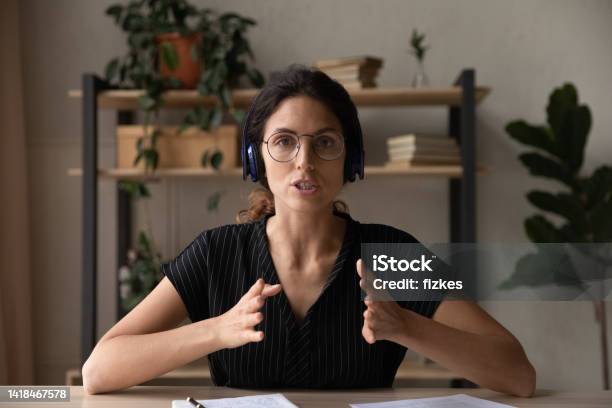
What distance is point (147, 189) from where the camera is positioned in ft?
9.45

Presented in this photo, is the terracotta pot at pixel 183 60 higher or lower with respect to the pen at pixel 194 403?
higher

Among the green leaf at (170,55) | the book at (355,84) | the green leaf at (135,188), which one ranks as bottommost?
the green leaf at (135,188)

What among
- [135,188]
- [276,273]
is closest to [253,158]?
[276,273]

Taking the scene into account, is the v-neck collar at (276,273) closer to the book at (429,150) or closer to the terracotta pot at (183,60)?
the book at (429,150)

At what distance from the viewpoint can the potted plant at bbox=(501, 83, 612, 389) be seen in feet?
8.70

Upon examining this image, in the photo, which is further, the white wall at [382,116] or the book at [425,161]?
the white wall at [382,116]

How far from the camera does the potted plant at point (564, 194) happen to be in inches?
104

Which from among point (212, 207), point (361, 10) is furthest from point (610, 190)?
point (212, 207)

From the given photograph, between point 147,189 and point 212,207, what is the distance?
0.32 metres

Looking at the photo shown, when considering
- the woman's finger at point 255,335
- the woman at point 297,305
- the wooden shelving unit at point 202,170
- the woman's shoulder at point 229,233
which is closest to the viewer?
the woman's finger at point 255,335

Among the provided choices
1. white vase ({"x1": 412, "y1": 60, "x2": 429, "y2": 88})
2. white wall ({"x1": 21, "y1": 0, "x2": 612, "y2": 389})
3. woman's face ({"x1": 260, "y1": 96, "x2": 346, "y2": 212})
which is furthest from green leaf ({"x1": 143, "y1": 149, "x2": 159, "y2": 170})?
woman's face ({"x1": 260, "y1": 96, "x2": 346, "y2": 212})

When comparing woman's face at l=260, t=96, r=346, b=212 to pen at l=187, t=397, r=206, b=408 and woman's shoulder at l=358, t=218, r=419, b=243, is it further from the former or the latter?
pen at l=187, t=397, r=206, b=408

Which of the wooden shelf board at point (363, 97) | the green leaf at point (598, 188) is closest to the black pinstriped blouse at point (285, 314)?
the wooden shelf board at point (363, 97)

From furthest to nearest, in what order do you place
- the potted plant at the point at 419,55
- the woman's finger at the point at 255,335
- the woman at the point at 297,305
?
the potted plant at the point at 419,55
the woman at the point at 297,305
the woman's finger at the point at 255,335
